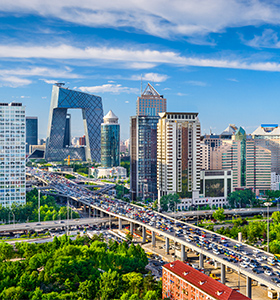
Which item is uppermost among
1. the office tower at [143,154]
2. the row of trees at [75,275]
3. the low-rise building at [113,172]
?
the office tower at [143,154]

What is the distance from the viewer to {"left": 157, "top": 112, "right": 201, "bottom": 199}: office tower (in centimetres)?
8212

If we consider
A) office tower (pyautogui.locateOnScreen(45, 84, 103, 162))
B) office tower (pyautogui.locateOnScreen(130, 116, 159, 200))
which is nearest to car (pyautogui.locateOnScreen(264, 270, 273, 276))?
office tower (pyautogui.locateOnScreen(130, 116, 159, 200))

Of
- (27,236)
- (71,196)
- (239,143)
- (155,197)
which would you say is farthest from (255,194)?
(27,236)

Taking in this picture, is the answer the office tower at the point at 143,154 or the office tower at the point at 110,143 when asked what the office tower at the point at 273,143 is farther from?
the office tower at the point at 110,143

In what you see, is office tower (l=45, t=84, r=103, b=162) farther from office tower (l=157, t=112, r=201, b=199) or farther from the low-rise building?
office tower (l=157, t=112, r=201, b=199)

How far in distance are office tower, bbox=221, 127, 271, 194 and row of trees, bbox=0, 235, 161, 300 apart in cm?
5363

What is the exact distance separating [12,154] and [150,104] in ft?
248

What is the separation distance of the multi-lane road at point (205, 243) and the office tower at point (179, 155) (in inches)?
374

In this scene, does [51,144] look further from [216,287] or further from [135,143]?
[216,287]

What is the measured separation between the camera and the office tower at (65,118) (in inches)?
7141

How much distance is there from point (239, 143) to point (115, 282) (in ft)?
217

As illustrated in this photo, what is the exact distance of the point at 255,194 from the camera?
96000mm

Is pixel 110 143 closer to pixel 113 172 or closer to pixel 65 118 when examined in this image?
pixel 113 172

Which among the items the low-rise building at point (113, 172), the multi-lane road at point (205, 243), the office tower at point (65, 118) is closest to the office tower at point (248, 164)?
the multi-lane road at point (205, 243)
